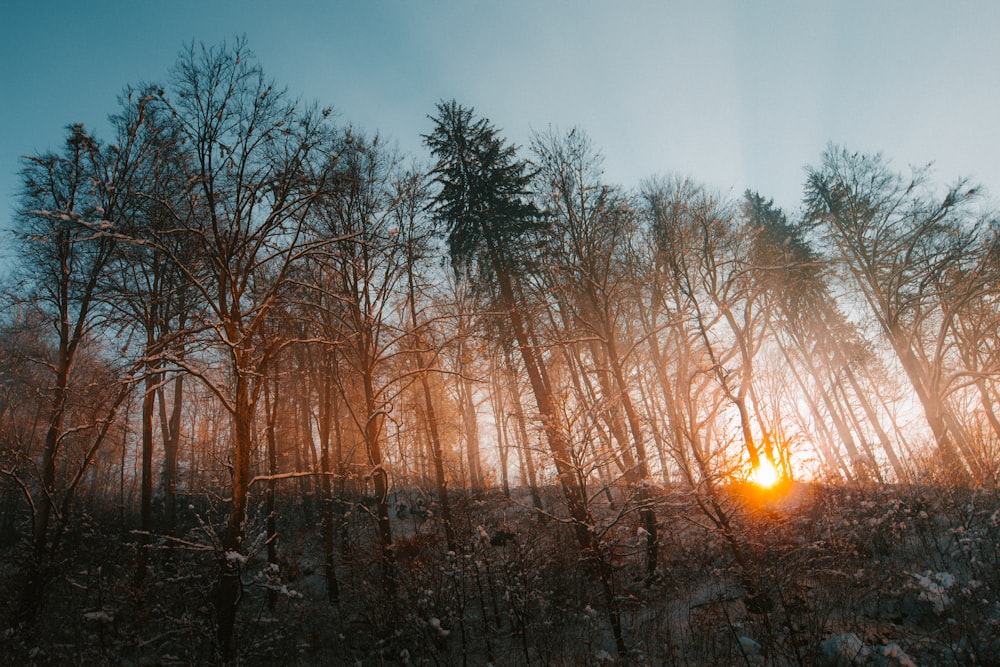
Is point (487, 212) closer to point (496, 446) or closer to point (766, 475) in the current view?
point (496, 446)

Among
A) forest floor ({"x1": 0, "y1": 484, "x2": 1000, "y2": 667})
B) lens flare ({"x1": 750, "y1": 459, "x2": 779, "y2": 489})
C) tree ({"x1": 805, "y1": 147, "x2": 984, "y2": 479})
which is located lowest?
forest floor ({"x1": 0, "y1": 484, "x2": 1000, "y2": 667})

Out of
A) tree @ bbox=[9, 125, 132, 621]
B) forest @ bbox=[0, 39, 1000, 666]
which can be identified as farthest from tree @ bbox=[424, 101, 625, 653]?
tree @ bbox=[9, 125, 132, 621]

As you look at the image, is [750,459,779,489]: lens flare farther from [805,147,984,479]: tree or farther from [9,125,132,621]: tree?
[9,125,132,621]: tree

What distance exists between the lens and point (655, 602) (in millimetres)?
7652

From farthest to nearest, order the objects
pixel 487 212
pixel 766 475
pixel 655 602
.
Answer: pixel 487 212 → pixel 766 475 → pixel 655 602

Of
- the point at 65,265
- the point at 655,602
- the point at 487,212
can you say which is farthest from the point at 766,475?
the point at 65,265

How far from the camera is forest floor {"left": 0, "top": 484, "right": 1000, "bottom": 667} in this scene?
218 inches

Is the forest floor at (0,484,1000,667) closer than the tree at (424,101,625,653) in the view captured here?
Yes

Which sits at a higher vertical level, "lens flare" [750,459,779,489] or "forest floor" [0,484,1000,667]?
"lens flare" [750,459,779,489]

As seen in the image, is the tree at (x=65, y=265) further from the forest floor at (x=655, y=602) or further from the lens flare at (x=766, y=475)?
the lens flare at (x=766, y=475)

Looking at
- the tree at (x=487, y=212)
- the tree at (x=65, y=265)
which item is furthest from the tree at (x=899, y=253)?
the tree at (x=65, y=265)

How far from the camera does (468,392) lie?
22.0m

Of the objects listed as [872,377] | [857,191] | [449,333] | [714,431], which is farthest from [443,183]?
[872,377]

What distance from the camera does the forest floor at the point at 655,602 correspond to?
554cm
